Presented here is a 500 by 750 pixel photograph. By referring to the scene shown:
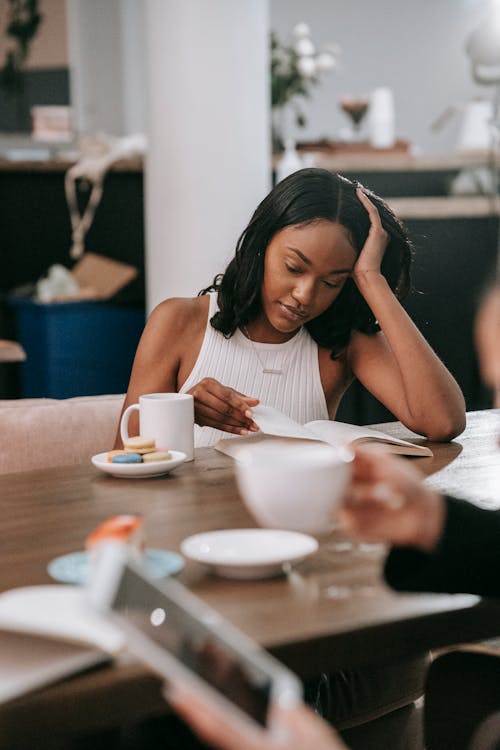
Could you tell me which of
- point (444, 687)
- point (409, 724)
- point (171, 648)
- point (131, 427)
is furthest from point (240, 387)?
point (171, 648)

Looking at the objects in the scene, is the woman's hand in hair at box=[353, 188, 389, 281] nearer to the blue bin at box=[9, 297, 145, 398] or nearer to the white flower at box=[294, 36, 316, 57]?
the blue bin at box=[9, 297, 145, 398]

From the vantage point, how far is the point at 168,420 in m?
1.50

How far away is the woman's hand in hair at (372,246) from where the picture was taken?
189 centimetres

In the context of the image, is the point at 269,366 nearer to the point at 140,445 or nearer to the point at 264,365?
the point at 264,365

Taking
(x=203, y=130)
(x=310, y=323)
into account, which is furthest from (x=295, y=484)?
(x=203, y=130)

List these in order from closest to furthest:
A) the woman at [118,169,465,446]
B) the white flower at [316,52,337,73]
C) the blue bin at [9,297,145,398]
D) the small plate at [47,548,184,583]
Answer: the small plate at [47,548,184,583], the woman at [118,169,465,446], the blue bin at [9,297,145,398], the white flower at [316,52,337,73]

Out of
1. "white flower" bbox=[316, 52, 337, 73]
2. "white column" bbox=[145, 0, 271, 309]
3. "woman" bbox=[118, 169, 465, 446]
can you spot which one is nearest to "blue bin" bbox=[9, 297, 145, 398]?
"white column" bbox=[145, 0, 271, 309]

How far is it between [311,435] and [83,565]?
589 millimetres

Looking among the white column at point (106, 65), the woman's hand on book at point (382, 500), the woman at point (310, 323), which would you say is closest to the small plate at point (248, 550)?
the woman's hand on book at point (382, 500)

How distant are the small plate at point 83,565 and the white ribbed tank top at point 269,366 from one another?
3.01 feet

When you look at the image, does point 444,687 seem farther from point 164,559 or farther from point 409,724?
point 164,559

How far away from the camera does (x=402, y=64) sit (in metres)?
8.41

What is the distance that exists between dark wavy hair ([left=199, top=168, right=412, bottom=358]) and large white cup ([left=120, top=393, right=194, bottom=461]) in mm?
446

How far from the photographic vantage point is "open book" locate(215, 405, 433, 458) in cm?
152
